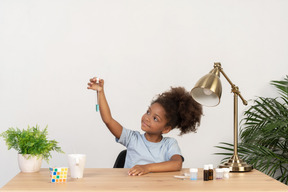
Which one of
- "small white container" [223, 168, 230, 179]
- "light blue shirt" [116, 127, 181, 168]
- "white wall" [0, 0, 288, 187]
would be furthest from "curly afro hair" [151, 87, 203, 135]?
"white wall" [0, 0, 288, 187]

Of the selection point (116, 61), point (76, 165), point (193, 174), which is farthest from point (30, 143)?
point (116, 61)

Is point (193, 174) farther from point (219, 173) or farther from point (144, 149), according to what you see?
point (144, 149)

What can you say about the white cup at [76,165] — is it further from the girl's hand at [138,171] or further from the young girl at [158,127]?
the young girl at [158,127]

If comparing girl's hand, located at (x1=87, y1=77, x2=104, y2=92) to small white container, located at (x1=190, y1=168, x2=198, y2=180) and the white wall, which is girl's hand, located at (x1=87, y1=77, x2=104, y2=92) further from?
the white wall

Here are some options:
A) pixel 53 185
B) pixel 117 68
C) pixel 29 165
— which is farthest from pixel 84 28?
pixel 53 185

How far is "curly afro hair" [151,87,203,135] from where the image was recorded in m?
2.80

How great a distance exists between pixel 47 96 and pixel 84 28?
674mm

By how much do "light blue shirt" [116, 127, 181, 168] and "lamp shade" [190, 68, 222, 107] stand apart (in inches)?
16.7

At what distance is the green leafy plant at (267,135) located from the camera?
11.5 ft

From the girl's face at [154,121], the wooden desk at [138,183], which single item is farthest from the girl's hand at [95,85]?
the wooden desk at [138,183]

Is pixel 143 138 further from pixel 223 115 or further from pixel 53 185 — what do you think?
pixel 223 115

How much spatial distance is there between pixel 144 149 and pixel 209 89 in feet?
2.45

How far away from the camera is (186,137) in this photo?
4125 mm

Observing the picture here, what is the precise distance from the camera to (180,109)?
283cm
